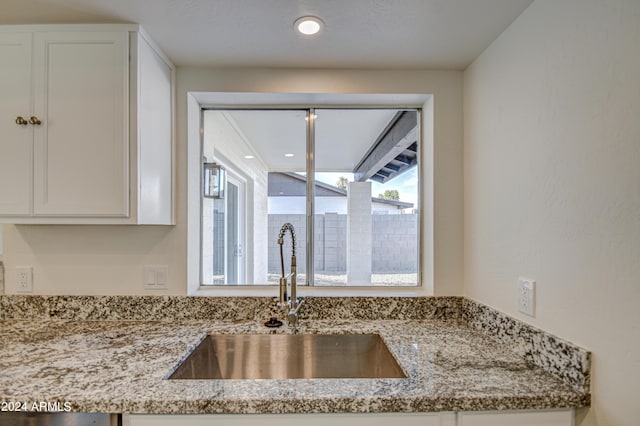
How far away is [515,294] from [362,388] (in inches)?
28.2

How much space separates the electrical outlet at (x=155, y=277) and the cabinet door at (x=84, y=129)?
42 cm

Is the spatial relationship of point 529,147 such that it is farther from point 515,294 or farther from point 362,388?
point 362,388

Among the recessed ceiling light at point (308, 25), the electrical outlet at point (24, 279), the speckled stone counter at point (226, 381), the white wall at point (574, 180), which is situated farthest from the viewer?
the electrical outlet at point (24, 279)

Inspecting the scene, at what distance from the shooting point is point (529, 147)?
1218 mm

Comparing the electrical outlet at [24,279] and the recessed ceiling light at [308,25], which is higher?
the recessed ceiling light at [308,25]

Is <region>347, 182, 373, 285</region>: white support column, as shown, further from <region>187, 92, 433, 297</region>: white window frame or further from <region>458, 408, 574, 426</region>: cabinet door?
<region>458, 408, 574, 426</region>: cabinet door

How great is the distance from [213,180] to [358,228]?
35.6 inches

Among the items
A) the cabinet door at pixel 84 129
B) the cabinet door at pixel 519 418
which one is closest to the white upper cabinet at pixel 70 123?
the cabinet door at pixel 84 129

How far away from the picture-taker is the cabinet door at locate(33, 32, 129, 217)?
1.35 metres

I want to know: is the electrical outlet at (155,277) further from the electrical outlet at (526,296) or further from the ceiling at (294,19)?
the electrical outlet at (526,296)

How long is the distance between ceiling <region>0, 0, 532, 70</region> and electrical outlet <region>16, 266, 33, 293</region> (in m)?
1.11

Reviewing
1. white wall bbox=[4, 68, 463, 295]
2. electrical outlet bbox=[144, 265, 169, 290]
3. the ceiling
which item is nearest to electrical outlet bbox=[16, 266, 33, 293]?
white wall bbox=[4, 68, 463, 295]

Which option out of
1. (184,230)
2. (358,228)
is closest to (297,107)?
(358,228)

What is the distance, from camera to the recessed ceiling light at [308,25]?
130 cm
